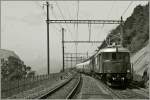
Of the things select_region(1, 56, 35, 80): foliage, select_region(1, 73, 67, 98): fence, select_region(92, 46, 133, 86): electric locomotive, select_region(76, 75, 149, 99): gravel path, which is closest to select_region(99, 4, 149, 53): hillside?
select_region(1, 56, 35, 80): foliage

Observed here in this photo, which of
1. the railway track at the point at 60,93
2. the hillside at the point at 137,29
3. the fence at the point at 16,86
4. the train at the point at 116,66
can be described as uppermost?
the hillside at the point at 137,29

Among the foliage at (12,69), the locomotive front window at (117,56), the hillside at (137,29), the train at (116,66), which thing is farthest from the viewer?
the hillside at (137,29)

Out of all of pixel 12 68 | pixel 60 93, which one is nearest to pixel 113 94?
pixel 60 93

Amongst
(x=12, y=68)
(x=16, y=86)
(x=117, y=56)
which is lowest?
(x=16, y=86)

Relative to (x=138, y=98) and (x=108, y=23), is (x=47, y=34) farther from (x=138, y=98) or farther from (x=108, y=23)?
(x=138, y=98)

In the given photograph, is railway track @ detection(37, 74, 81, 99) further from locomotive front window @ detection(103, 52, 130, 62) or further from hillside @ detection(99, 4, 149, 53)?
hillside @ detection(99, 4, 149, 53)

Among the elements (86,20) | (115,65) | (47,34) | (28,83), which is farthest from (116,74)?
(47,34)

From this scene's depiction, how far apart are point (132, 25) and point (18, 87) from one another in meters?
54.9

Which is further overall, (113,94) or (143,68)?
(143,68)

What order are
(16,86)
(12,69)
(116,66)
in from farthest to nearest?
(12,69) → (116,66) → (16,86)

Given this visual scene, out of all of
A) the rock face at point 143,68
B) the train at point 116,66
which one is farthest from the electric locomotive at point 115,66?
the rock face at point 143,68

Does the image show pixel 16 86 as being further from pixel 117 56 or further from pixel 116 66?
pixel 117 56

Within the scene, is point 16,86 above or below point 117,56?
below

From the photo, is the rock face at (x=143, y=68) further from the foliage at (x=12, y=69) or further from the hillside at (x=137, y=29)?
the hillside at (x=137, y=29)
